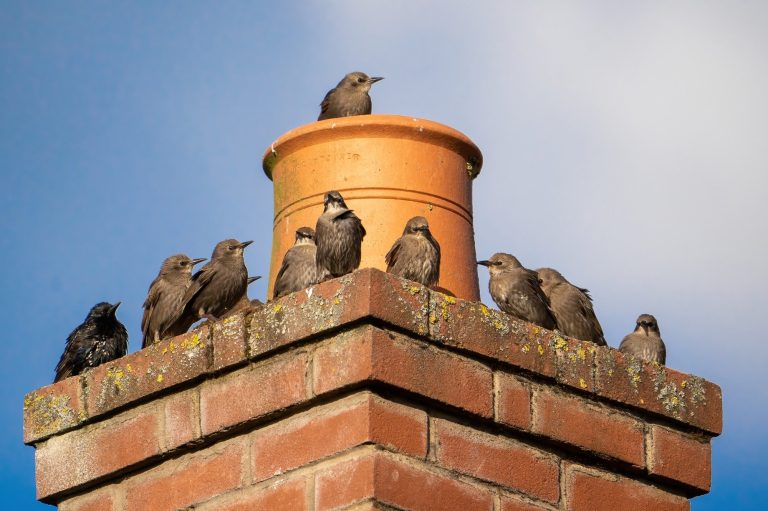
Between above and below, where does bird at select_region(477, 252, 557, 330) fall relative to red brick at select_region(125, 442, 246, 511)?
above

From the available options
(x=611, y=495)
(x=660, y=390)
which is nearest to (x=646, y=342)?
(x=660, y=390)

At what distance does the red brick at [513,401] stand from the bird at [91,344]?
271cm

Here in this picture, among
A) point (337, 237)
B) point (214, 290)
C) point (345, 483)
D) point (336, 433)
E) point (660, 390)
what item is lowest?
point (345, 483)

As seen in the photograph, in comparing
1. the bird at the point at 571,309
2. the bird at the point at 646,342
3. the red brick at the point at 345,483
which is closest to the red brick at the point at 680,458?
the red brick at the point at 345,483

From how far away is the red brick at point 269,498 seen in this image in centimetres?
257

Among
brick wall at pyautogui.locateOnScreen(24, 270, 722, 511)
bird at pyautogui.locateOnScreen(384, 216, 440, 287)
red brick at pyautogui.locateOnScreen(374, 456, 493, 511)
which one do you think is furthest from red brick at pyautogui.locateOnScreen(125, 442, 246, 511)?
bird at pyautogui.locateOnScreen(384, 216, 440, 287)

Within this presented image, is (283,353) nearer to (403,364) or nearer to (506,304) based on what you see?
(403,364)

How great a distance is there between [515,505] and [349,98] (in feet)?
21.8

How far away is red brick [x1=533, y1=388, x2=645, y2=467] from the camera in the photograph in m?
2.80

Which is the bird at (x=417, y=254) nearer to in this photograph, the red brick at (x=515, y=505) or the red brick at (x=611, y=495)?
the red brick at (x=611, y=495)

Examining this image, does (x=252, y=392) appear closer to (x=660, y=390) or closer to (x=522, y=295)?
(x=660, y=390)

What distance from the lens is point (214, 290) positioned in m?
4.48

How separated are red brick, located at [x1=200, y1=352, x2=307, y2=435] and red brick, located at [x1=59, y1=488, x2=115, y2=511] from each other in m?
0.30

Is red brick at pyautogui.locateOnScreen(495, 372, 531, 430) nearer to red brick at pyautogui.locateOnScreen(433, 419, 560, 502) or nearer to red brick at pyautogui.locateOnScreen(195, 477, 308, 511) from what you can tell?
red brick at pyautogui.locateOnScreen(433, 419, 560, 502)
